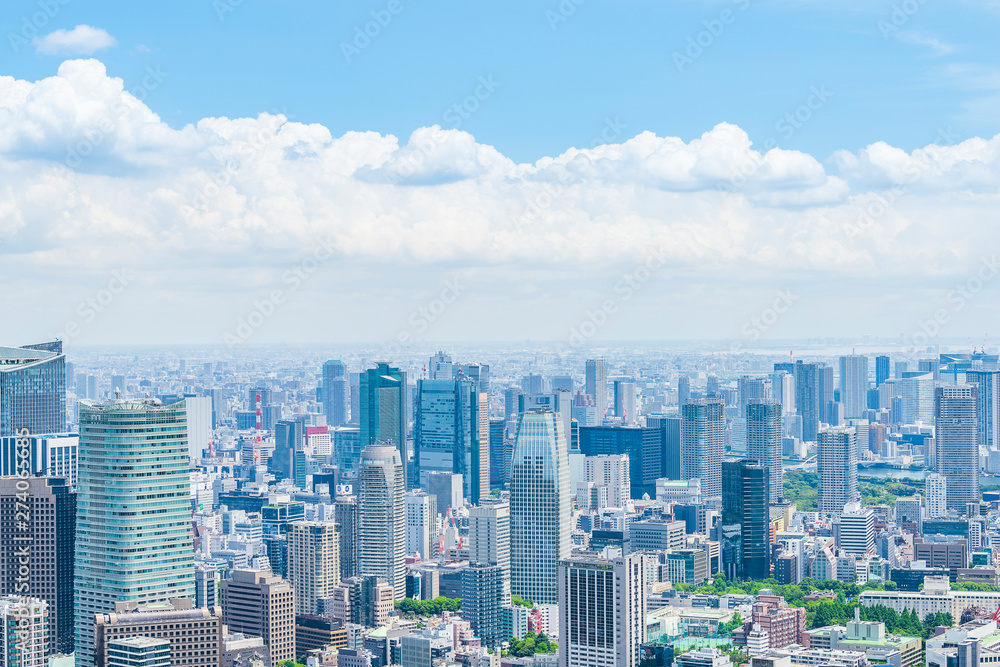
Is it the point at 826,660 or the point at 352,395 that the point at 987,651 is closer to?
the point at 826,660

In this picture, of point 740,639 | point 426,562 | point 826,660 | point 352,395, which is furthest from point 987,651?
point 352,395

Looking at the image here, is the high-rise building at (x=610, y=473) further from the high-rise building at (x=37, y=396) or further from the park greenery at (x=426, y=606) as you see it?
the high-rise building at (x=37, y=396)

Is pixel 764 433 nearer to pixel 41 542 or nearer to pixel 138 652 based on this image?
pixel 41 542

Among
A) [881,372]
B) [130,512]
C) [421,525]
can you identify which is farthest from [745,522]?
[881,372]

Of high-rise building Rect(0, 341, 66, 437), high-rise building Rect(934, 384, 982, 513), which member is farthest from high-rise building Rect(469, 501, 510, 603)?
high-rise building Rect(934, 384, 982, 513)

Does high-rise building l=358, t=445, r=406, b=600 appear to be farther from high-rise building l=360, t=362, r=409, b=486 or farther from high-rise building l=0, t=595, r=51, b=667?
high-rise building l=360, t=362, r=409, b=486
